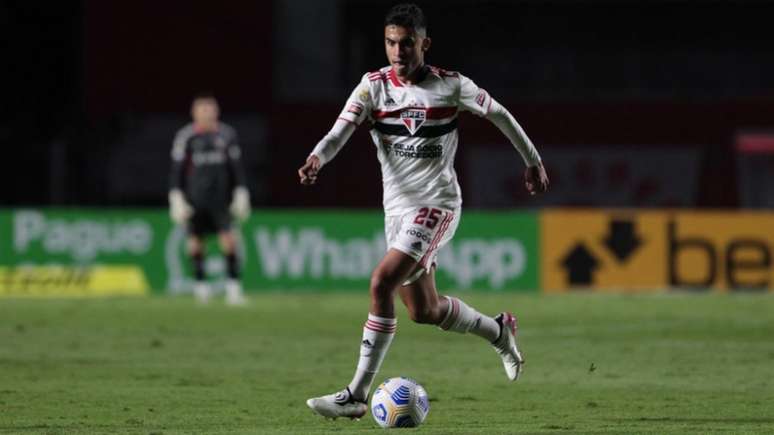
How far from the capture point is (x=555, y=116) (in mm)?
30328

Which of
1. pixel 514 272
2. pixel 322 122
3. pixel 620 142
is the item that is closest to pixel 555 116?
pixel 620 142

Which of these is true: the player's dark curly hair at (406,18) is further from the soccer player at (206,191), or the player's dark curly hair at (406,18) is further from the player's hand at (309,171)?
the soccer player at (206,191)

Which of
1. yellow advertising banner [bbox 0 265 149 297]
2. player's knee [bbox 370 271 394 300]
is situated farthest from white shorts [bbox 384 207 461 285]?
yellow advertising banner [bbox 0 265 149 297]

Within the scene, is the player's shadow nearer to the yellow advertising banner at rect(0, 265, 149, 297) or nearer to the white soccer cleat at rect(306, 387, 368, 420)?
the white soccer cleat at rect(306, 387, 368, 420)

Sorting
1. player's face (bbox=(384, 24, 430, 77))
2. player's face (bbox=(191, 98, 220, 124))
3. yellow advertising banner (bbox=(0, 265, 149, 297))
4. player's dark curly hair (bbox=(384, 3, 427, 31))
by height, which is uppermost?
player's dark curly hair (bbox=(384, 3, 427, 31))

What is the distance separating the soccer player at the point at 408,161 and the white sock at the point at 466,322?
19 centimetres

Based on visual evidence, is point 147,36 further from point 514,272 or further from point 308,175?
point 308,175

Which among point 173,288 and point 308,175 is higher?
point 308,175

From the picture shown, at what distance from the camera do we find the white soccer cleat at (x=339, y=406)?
26.0ft

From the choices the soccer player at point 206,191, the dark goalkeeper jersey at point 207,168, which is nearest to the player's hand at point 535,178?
the soccer player at point 206,191

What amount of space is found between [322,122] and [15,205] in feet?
19.9

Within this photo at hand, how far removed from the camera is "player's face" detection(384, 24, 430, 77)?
806 cm

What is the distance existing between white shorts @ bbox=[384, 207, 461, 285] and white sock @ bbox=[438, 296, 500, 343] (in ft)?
1.33

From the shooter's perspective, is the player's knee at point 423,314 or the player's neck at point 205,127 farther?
the player's neck at point 205,127
